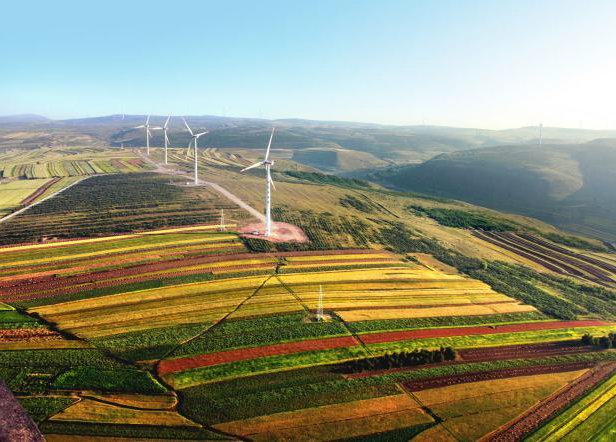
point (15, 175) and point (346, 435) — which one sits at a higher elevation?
point (15, 175)

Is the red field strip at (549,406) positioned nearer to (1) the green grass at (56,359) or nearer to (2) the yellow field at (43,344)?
(1) the green grass at (56,359)

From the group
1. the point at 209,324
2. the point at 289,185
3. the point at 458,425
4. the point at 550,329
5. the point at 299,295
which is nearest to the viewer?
the point at 458,425

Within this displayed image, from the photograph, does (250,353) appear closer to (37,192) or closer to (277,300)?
(277,300)

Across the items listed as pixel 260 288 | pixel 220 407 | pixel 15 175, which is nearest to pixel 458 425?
pixel 220 407

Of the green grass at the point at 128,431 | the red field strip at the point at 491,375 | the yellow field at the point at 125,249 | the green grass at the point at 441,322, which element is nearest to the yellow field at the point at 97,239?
the yellow field at the point at 125,249

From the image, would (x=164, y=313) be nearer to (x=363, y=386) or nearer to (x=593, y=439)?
(x=363, y=386)

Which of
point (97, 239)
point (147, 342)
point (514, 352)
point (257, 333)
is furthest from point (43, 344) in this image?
point (514, 352)

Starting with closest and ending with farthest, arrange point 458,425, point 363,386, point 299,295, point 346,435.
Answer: point 346,435 < point 458,425 < point 363,386 < point 299,295
